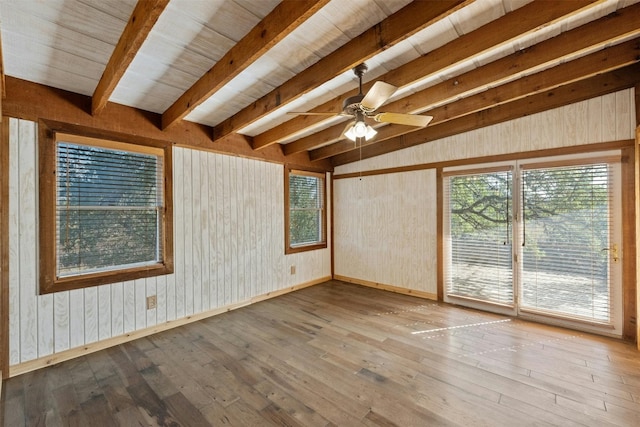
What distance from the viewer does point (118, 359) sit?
105 inches

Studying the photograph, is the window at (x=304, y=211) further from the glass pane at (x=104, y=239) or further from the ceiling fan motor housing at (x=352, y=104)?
the ceiling fan motor housing at (x=352, y=104)

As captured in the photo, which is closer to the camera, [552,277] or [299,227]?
[552,277]

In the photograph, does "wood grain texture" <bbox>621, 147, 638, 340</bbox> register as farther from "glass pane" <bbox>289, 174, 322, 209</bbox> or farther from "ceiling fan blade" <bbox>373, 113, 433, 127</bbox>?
"glass pane" <bbox>289, 174, 322, 209</bbox>

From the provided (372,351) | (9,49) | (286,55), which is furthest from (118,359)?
(286,55)

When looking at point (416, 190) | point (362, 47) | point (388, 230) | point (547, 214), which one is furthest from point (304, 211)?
point (547, 214)

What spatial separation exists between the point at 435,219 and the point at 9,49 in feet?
15.9

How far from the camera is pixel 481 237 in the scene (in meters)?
3.92

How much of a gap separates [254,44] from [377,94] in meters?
0.96

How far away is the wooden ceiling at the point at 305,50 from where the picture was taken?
1764mm

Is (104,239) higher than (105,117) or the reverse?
the reverse

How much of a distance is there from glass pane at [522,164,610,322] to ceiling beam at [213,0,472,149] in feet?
9.04

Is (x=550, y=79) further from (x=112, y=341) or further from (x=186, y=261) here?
(x=112, y=341)

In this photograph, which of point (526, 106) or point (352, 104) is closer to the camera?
point (352, 104)

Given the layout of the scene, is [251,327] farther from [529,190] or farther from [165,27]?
[529,190]
